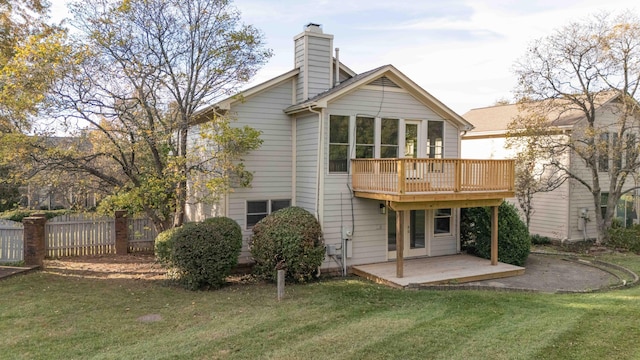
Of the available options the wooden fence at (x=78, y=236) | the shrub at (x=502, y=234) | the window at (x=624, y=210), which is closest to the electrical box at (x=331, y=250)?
the shrub at (x=502, y=234)

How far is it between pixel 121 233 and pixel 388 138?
9170 mm

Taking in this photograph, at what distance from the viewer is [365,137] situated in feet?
40.7

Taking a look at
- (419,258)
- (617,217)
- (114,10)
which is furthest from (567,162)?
(114,10)

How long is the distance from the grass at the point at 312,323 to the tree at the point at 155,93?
2986 mm

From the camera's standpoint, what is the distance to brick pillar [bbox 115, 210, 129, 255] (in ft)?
45.9

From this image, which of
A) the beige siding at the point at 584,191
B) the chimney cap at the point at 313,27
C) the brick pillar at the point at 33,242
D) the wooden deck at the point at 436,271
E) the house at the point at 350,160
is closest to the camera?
the wooden deck at the point at 436,271

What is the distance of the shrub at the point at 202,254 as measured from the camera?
9.92m

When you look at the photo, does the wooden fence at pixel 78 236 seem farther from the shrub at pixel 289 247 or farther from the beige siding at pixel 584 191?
the beige siding at pixel 584 191

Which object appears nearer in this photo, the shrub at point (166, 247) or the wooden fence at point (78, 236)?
the shrub at point (166, 247)

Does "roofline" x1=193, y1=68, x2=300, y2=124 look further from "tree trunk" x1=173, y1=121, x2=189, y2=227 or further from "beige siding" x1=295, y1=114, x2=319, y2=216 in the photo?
"beige siding" x1=295, y1=114, x2=319, y2=216

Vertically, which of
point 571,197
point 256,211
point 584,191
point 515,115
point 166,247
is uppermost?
point 515,115

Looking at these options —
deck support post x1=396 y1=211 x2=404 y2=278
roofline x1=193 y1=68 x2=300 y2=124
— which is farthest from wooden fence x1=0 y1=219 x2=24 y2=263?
deck support post x1=396 y1=211 x2=404 y2=278

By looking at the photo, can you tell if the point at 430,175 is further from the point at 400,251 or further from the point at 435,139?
the point at 435,139

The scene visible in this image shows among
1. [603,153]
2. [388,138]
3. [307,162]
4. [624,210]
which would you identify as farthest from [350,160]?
[624,210]
